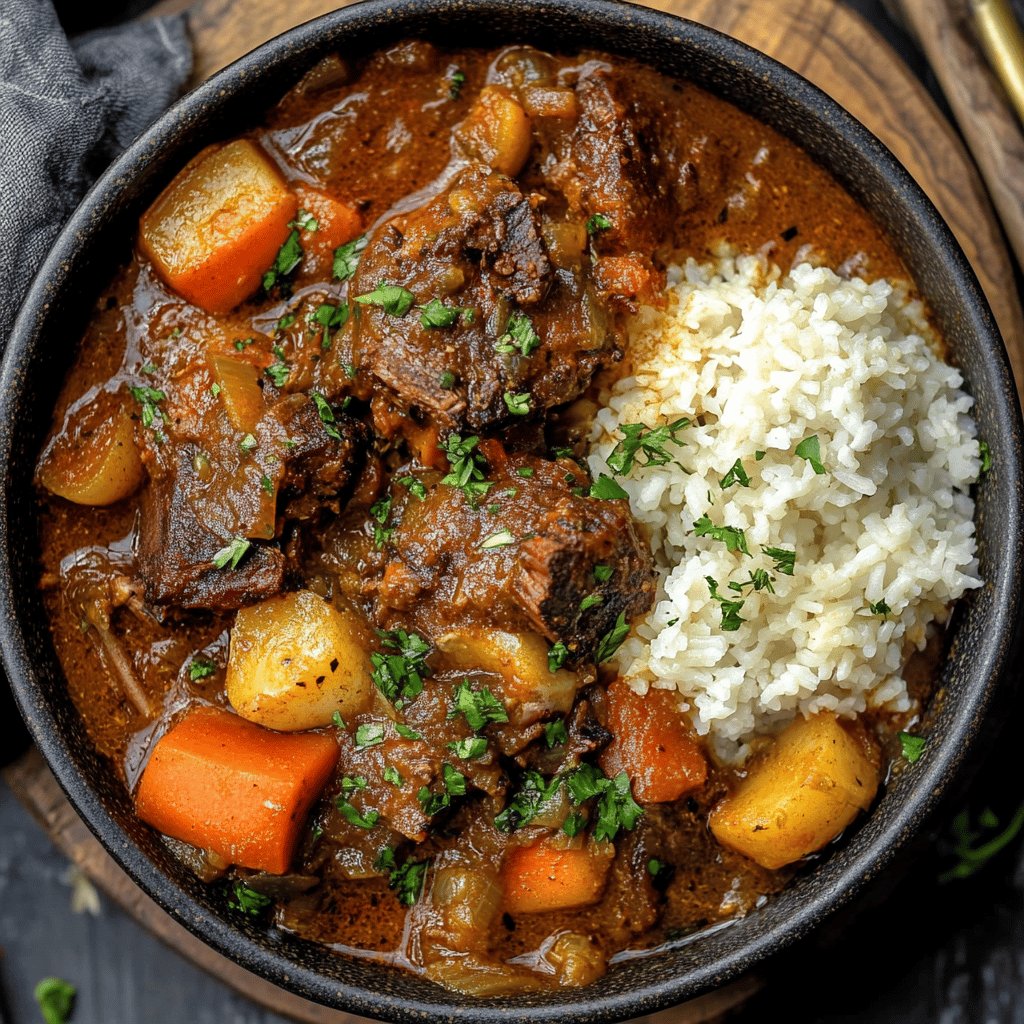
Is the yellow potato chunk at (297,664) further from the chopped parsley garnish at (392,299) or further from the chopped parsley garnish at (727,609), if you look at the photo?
the chopped parsley garnish at (727,609)

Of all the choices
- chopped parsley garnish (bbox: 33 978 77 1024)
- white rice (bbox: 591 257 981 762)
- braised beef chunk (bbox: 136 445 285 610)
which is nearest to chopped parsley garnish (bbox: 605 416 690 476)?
white rice (bbox: 591 257 981 762)

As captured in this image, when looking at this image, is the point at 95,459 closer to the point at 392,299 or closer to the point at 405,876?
the point at 392,299

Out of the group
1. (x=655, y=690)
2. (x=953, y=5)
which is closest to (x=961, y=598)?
(x=655, y=690)

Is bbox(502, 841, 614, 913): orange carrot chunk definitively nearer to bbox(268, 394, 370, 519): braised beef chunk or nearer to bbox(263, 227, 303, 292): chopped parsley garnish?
bbox(268, 394, 370, 519): braised beef chunk

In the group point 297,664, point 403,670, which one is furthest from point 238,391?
point 403,670

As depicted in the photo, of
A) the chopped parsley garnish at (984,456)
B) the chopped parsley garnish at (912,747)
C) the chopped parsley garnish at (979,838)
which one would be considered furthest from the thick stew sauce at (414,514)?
the chopped parsley garnish at (979,838)

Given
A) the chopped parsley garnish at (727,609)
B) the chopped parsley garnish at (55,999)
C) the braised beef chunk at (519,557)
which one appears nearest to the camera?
the braised beef chunk at (519,557)
